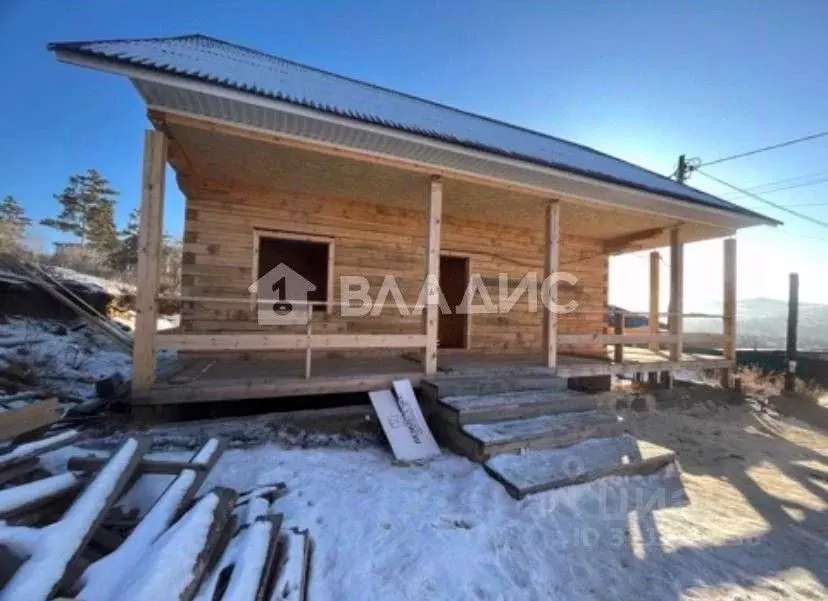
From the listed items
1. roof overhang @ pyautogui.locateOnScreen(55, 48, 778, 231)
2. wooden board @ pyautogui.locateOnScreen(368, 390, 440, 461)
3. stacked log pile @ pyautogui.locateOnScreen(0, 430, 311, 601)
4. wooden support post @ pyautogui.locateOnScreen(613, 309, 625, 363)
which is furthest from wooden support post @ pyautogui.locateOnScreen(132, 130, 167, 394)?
wooden support post @ pyautogui.locateOnScreen(613, 309, 625, 363)

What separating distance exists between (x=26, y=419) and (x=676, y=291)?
9477 millimetres

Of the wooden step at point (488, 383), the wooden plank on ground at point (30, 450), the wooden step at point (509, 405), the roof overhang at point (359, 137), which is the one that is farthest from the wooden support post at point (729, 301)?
the wooden plank on ground at point (30, 450)

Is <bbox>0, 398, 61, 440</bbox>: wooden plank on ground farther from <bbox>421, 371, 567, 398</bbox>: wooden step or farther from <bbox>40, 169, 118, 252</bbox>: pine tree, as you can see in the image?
<bbox>40, 169, 118, 252</bbox>: pine tree

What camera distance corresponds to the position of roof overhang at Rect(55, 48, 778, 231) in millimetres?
3600

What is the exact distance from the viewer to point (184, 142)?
4.68 meters

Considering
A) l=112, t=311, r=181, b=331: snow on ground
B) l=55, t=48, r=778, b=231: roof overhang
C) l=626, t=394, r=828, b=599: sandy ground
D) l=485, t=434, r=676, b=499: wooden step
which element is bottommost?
l=626, t=394, r=828, b=599: sandy ground

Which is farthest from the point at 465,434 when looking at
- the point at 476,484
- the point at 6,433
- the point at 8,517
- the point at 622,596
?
the point at 6,433

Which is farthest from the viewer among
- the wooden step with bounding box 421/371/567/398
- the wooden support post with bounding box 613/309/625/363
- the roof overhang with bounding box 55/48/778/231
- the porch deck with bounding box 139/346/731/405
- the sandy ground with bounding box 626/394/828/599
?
the wooden support post with bounding box 613/309/625/363

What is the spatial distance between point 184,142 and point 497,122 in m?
7.90

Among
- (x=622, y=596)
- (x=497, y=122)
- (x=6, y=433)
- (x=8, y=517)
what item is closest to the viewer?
(x=8, y=517)

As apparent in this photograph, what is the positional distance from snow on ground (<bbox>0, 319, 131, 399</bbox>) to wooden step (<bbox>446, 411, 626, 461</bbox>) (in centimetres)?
504

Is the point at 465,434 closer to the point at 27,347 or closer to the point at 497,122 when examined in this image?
the point at 27,347

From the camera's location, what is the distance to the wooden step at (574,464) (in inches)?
131

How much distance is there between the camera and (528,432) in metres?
3.99
